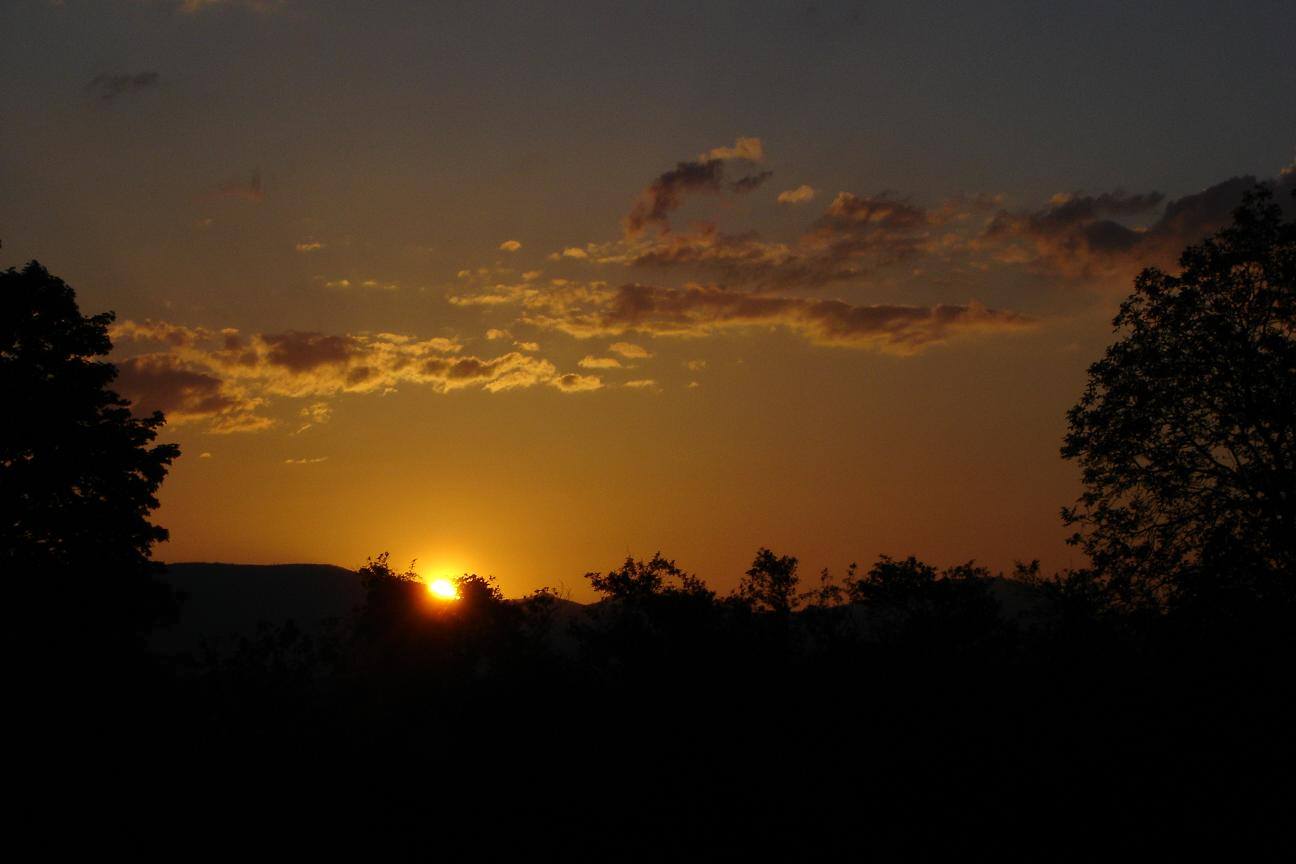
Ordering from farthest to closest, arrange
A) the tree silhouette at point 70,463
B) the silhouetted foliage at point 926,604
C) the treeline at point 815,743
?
the tree silhouette at point 70,463
the silhouetted foliage at point 926,604
the treeline at point 815,743

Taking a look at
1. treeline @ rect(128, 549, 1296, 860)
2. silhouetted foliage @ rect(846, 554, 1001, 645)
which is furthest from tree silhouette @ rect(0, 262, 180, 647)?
silhouetted foliage @ rect(846, 554, 1001, 645)

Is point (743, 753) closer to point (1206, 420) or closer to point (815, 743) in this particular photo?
point (815, 743)

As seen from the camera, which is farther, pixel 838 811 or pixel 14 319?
pixel 14 319

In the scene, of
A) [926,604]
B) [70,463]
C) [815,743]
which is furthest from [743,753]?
[70,463]

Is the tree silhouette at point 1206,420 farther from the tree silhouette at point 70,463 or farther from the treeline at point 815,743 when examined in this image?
the tree silhouette at point 70,463

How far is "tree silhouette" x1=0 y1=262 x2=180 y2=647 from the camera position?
31.2m

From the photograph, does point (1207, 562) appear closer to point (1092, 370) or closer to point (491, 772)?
point (1092, 370)

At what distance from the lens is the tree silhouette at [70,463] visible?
31.2 meters

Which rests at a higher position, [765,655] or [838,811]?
[765,655]

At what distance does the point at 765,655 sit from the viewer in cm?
2280

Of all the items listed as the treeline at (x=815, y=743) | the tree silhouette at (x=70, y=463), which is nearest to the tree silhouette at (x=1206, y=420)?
the treeline at (x=815, y=743)

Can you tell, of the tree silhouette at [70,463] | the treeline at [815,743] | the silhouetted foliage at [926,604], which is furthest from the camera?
the tree silhouette at [70,463]

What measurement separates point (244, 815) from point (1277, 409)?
27.5m

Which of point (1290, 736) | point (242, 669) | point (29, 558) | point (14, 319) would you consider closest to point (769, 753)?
point (1290, 736)
